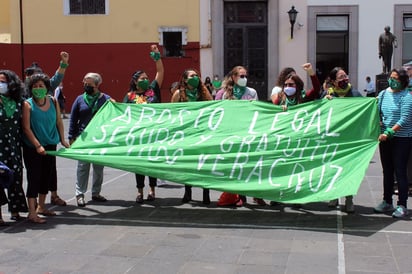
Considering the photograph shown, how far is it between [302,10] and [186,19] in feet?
15.0

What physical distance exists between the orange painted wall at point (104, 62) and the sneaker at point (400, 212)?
655 inches

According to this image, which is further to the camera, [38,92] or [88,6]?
[88,6]

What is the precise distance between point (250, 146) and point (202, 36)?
1637 centimetres

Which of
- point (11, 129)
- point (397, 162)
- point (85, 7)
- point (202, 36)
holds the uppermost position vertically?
point (85, 7)

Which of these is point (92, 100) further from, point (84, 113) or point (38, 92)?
point (38, 92)

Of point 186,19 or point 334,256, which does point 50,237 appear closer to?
point 334,256

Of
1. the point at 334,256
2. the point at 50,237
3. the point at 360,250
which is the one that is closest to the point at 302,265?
the point at 334,256

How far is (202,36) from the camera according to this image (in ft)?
74.0

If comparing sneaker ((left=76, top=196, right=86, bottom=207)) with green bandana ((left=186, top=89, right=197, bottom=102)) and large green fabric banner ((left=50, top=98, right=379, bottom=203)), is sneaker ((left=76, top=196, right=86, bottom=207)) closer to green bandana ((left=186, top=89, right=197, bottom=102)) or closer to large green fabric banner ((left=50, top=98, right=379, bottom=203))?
large green fabric banner ((left=50, top=98, right=379, bottom=203))

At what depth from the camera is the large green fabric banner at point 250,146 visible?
645cm

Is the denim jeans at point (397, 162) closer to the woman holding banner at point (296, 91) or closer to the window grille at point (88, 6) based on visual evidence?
the woman holding banner at point (296, 91)

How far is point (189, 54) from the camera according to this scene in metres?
22.8

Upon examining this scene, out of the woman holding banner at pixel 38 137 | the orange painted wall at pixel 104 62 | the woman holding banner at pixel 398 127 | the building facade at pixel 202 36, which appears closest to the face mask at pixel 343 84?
the woman holding banner at pixel 398 127

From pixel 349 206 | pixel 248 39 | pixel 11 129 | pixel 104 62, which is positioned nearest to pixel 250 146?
pixel 349 206
